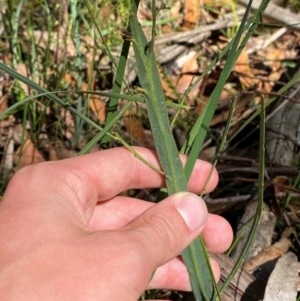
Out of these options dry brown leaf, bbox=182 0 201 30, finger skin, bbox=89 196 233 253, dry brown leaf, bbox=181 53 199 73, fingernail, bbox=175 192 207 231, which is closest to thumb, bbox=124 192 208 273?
fingernail, bbox=175 192 207 231

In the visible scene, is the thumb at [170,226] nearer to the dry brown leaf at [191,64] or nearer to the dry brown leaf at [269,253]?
the dry brown leaf at [269,253]

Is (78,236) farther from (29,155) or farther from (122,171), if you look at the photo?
(29,155)

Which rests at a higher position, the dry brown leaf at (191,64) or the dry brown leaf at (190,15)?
the dry brown leaf at (190,15)

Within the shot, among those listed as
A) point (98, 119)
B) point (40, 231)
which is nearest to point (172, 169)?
point (40, 231)

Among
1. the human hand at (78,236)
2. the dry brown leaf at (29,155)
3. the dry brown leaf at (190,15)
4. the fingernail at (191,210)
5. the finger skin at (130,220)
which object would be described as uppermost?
the dry brown leaf at (190,15)

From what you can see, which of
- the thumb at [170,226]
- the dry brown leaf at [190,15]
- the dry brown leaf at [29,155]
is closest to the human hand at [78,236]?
the thumb at [170,226]

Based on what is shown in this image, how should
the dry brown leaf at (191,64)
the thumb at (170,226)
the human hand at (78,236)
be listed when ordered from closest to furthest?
the human hand at (78,236), the thumb at (170,226), the dry brown leaf at (191,64)

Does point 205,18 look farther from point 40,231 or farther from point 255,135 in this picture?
point 40,231
